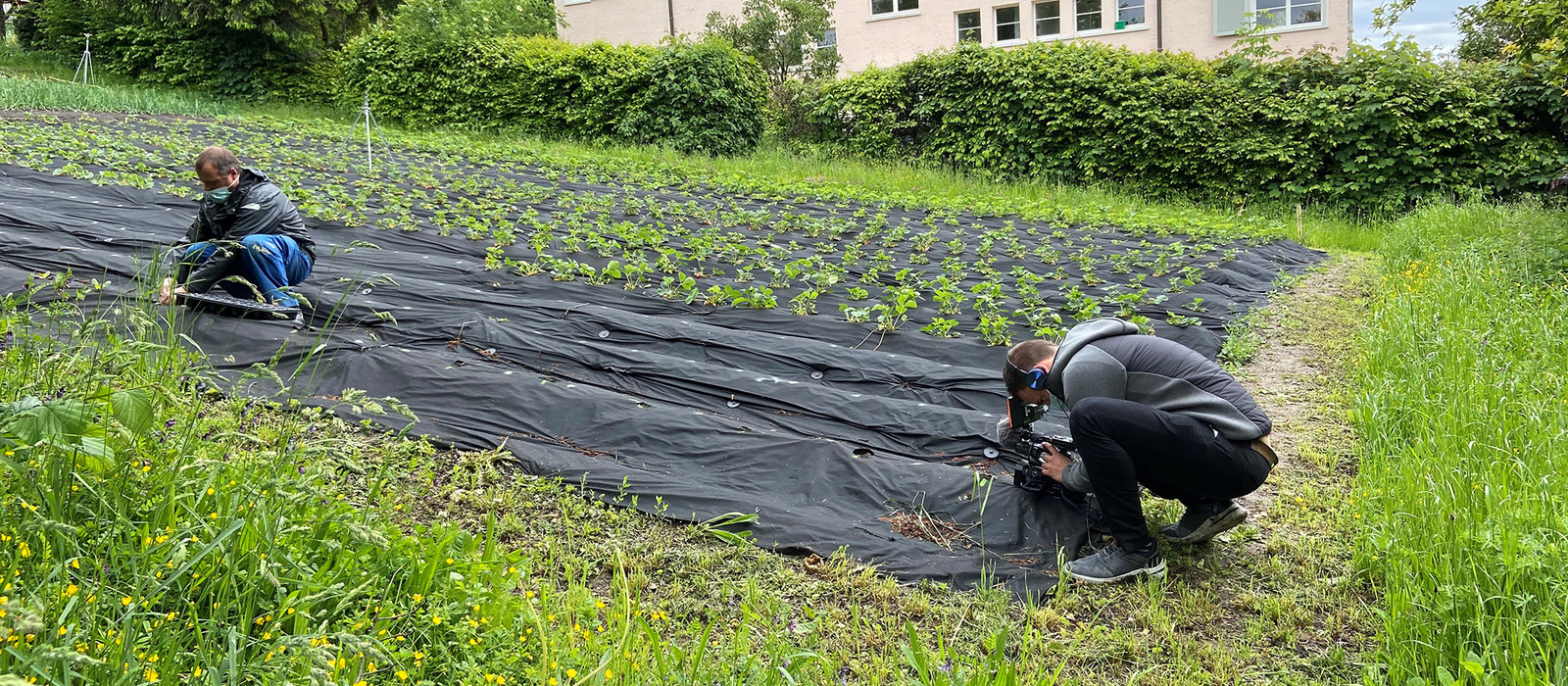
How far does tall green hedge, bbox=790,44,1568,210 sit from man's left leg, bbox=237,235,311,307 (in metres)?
10.2

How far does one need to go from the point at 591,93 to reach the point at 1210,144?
29.7 ft

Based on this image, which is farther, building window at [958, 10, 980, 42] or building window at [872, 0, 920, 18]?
building window at [872, 0, 920, 18]

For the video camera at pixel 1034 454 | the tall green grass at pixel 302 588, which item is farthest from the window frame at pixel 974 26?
the tall green grass at pixel 302 588

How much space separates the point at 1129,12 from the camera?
19281mm

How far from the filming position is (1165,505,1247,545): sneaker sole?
2.94 metres

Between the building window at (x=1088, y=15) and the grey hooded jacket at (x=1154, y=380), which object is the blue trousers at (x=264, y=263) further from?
the building window at (x=1088, y=15)

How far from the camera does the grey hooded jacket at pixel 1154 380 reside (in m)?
2.84

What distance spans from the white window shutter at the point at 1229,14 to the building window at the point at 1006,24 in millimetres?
3968

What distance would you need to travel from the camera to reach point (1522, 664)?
220cm

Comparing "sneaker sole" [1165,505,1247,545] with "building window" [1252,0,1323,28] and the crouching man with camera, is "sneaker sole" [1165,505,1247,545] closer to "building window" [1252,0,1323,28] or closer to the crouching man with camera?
the crouching man with camera

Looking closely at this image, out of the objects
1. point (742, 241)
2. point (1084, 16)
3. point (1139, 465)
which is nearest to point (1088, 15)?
point (1084, 16)

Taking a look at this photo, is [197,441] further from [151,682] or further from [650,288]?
[650,288]

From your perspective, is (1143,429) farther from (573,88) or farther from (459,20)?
(459,20)

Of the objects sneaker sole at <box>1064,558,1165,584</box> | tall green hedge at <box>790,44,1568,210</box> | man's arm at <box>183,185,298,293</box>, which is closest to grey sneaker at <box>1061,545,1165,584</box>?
sneaker sole at <box>1064,558,1165,584</box>
